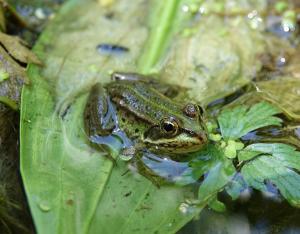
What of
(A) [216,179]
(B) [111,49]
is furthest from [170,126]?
(B) [111,49]

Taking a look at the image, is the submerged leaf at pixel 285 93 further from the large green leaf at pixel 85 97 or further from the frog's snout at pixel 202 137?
the frog's snout at pixel 202 137

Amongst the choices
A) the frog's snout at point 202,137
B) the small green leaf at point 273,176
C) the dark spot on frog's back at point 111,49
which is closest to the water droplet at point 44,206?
the frog's snout at point 202,137

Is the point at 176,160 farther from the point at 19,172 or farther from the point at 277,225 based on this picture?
the point at 19,172

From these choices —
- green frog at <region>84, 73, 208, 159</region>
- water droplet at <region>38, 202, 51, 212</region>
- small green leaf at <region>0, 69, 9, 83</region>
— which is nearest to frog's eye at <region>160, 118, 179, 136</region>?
green frog at <region>84, 73, 208, 159</region>

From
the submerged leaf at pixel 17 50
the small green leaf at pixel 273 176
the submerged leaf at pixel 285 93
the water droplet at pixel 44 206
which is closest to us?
the water droplet at pixel 44 206

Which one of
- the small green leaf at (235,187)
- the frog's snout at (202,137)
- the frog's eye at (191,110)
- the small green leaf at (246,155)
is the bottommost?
the small green leaf at (235,187)

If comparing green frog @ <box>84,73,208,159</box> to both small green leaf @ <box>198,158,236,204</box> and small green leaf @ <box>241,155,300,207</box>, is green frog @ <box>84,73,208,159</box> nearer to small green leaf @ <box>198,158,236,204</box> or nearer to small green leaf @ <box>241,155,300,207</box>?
small green leaf @ <box>198,158,236,204</box>

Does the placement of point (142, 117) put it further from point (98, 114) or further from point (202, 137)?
point (202, 137)
